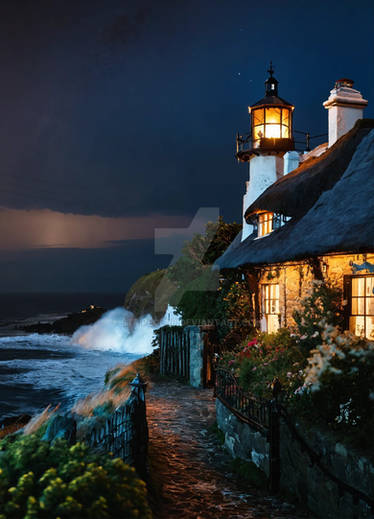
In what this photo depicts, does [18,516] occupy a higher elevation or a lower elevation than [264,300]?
lower

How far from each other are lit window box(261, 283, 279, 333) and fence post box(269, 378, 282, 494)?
6429 millimetres

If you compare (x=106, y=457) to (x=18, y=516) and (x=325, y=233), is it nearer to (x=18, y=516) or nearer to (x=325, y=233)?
(x=18, y=516)

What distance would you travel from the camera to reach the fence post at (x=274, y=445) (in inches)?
273

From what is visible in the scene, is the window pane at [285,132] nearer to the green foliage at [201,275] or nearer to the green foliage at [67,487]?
the green foliage at [201,275]

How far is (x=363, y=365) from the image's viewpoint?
20.6 feet

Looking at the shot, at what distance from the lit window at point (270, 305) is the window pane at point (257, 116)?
261 inches

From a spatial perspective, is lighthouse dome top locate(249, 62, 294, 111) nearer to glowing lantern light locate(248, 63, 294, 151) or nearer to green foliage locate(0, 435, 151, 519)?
glowing lantern light locate(248, 63, 294, 151)

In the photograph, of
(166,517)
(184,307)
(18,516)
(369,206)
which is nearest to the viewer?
(18,516)

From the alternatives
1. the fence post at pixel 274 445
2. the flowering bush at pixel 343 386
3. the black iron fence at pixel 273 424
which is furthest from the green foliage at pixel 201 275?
the flowering bush at pixel 343 386

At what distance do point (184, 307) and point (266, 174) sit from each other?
6029 mm

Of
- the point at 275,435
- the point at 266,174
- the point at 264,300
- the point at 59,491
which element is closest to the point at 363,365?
the point at 275,435

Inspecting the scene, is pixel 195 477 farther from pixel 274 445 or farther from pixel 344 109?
pixel 344 109

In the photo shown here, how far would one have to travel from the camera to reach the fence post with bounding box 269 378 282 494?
22.8 ft

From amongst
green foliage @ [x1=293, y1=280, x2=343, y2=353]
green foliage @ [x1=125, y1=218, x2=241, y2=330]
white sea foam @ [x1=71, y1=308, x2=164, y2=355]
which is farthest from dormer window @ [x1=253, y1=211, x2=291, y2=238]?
white sea foam @ [x1=71, y1=308, x2=164, y2=355]
